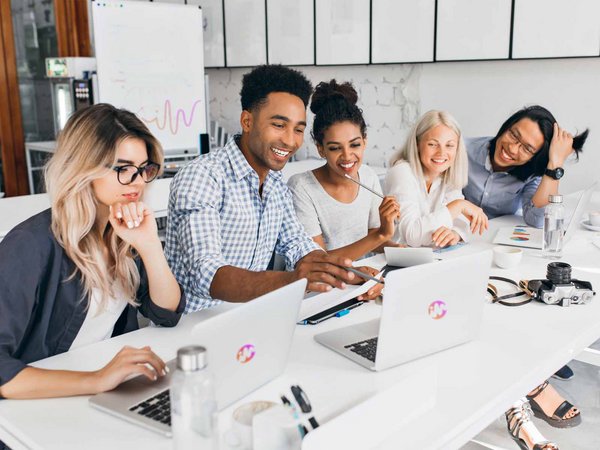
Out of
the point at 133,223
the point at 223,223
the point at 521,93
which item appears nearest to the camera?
the point at 133,223

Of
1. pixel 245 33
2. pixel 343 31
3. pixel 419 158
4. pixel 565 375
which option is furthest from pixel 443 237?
pixel 245 33

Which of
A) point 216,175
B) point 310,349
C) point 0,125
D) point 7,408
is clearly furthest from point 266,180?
point 0,125

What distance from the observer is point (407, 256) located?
1.70 metres

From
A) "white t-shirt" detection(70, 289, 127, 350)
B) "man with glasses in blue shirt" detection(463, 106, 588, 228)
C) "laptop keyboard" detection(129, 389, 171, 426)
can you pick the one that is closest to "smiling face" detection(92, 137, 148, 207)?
"white t-shirt" detection(70, 289, 127, 350)

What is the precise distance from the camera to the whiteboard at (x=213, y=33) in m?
4.55

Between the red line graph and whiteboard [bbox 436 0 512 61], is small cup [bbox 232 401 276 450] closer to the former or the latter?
whiteboard [bbox 436 0 512 61]

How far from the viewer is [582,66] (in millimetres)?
3055

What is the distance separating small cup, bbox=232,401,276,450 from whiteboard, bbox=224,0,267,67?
3.69 meters

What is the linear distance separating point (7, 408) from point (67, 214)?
364mm

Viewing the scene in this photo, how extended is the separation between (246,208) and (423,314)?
2.33 ft

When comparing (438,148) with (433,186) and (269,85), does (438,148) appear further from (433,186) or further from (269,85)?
(269,85)

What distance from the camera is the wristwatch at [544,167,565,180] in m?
2.44

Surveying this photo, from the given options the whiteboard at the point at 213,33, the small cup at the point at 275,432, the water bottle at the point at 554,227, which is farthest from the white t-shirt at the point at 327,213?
the whiteboard at the point at 213,33

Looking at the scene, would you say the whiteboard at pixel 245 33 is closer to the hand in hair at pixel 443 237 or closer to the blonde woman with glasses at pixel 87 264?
the hand in hair at pixel 443 237
